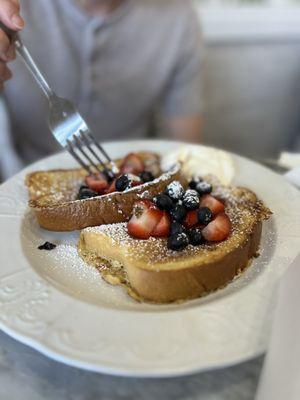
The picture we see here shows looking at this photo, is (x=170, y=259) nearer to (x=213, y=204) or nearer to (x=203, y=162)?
(x=213, y=204)

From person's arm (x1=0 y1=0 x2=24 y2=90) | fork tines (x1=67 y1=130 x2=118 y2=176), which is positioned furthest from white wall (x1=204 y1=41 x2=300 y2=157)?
person's arm (x1=0 y1=0 x2=24 y2=90)

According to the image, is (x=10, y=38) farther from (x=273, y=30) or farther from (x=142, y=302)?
(x=273, y=30)

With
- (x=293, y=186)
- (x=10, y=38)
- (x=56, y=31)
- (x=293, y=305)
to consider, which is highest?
(x=10, y=38)

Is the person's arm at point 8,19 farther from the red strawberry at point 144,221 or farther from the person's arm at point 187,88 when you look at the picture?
the person's arm at point 187,88

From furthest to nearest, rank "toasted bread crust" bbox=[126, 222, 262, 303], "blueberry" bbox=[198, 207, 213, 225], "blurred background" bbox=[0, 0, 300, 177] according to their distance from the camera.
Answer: "blurred background" bbox=[0, 0, 300, 177] → "blueberry" bbox=[198, 207, 213, 225] → "toasted bread crust" bbox=[126, 222, 262, 303]

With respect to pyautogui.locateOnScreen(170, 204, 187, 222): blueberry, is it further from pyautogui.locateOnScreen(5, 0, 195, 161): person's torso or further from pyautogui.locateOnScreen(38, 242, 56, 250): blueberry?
pyautogui.locateOnScreen(5, 0, 195, 161): person's torso

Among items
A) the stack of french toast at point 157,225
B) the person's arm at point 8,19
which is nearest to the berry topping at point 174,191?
the stack of french toast at point 157,225

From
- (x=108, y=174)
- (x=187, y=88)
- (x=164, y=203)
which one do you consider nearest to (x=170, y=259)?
(x=164, y=203)

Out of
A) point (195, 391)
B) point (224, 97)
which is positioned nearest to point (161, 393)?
point (195, 391)
